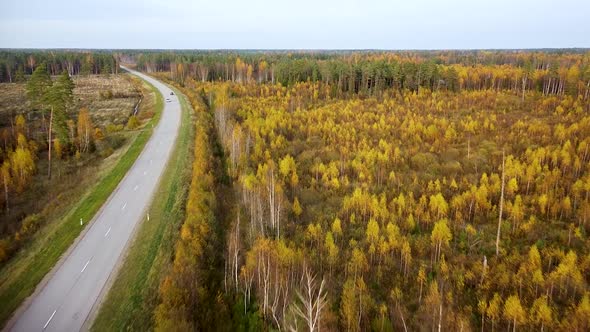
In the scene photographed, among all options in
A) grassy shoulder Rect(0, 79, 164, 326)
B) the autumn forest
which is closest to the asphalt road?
grassy shoulder Rect(0, 79, 164, 326)

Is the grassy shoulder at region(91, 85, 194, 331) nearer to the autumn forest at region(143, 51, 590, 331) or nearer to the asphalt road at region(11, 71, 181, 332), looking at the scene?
the asphalt road at region(11, 71, 181, 332)

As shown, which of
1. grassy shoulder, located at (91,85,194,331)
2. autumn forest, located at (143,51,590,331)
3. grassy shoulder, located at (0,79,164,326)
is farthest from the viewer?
autumn forest, located at (143,51,590,331)

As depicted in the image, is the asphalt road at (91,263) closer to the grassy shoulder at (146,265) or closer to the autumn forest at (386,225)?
the grassy shoulder at (146,265)

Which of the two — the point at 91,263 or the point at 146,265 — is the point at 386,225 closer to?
the point at 146,265

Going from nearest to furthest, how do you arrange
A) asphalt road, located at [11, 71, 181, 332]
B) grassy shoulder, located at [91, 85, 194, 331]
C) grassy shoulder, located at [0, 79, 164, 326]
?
asphalt road, located at [11, 71, 181, 332]
grassy shoulder, located at [91, 85, 194, 331]
grassy shoulder, located at [0, 79, 164, 326]

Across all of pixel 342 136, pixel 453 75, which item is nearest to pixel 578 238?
pixel 342 136

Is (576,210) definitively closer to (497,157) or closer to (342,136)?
(497,157)

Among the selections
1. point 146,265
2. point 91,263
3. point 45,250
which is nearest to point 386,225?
point 146,265

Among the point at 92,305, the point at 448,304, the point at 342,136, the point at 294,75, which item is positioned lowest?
the point at 448,304
